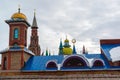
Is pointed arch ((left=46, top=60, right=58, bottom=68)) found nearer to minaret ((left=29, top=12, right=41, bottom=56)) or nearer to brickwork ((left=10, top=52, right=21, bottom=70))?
brickwork ((left=10, top=52, right=21, bottom=70))

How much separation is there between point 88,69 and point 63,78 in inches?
172

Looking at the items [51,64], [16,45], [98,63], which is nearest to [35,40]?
[16,45]

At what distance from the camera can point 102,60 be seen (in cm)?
4031

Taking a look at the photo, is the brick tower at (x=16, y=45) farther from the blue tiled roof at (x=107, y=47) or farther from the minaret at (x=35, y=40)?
the minaret at (x=35, y=40)

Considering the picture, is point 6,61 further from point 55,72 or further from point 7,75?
point 55,72

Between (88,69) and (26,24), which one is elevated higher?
(26,24)

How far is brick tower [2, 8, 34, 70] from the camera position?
41656 millimetres

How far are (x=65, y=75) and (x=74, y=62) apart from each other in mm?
4008

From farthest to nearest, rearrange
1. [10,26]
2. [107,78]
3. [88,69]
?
[10,26] < [88,69] < [107,78]

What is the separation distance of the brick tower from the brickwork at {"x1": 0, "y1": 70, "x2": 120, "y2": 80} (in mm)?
1762

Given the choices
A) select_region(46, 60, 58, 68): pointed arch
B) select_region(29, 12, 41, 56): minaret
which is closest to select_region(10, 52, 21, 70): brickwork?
select_region(46, 60, 58, 68): pointed arch

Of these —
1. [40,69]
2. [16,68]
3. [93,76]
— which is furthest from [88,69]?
[16,68]

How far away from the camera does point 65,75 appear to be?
38.3 m

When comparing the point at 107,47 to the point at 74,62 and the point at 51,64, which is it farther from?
the point at 51,64
